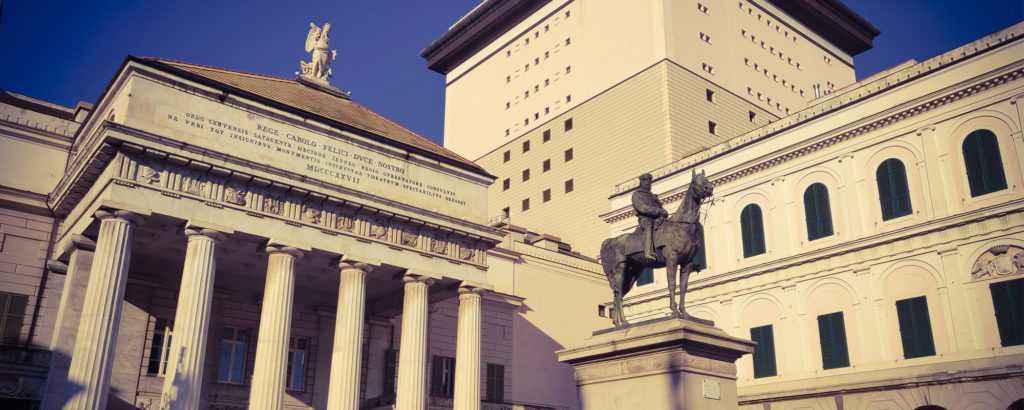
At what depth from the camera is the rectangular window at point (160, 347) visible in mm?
30203

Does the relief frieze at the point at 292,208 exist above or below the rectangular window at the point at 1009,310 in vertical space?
above

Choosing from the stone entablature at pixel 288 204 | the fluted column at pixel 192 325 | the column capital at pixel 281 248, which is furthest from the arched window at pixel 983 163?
the fluted column at pixel 192 325

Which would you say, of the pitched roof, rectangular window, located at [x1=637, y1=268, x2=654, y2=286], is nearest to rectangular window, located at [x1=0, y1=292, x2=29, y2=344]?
the pitched roof

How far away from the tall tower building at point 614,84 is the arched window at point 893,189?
17.2 meters

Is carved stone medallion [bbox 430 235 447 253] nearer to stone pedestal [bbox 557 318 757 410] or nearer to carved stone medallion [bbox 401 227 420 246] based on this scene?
carved stone medallion [bbox 401 227 420 246]

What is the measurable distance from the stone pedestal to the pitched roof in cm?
1959

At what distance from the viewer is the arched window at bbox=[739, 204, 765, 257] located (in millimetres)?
35188

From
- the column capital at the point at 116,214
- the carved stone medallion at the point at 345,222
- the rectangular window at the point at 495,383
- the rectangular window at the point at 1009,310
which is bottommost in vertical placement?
the rectangular window at the point at 495,383

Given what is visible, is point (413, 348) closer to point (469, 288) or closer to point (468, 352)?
point (468, 352)

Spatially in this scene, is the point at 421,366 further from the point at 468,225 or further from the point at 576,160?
the point at 576,160

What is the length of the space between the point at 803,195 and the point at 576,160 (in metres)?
23.8

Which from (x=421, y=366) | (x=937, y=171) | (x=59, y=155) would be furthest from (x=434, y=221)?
(x=937, y=171)

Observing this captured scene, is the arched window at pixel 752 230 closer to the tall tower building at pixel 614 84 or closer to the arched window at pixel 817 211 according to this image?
the arched window at pixel 817 211

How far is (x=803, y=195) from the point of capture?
112 feet
